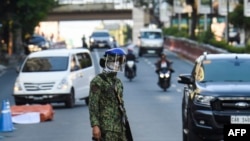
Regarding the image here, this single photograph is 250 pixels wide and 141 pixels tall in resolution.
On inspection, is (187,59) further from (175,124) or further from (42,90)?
(175,124)

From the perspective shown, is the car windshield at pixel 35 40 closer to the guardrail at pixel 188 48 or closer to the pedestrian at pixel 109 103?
the guardrail at pixel 188 48

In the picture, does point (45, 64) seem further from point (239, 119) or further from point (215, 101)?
point (239, 119)

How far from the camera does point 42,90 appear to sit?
29.2m

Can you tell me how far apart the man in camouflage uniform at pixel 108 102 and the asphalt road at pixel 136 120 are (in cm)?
883

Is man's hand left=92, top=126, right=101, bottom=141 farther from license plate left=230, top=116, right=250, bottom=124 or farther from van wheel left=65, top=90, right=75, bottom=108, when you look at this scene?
van wheel left=65, top=90, right=75, bottom=108

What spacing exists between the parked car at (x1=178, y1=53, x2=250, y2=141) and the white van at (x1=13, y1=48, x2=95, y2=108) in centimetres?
1180

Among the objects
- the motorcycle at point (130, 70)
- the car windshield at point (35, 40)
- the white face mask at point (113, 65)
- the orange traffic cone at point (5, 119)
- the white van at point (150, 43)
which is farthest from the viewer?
the car windshield at point (35, 40)

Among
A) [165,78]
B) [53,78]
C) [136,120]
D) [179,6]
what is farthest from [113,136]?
[179,6]

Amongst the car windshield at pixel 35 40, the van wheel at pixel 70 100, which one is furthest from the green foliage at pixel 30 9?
the van wheel at pixel 70 100

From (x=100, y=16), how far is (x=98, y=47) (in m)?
35.1

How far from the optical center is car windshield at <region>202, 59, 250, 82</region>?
57.2 ft

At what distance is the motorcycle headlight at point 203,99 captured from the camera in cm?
1630

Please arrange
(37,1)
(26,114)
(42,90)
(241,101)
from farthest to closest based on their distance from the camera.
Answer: (37,1) < (42,90) < (26,114) < (241,101)

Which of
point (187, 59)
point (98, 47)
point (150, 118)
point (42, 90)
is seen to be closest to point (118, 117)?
point (150, 118)
